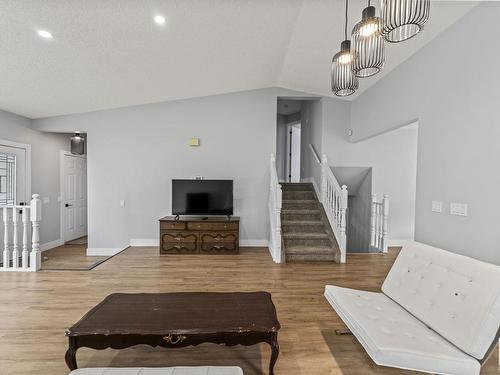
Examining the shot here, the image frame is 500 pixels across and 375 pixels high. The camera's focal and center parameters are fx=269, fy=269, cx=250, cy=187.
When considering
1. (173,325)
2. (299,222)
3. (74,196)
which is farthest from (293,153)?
(173,325)

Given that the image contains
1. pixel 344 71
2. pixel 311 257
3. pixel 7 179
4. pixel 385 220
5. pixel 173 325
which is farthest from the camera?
pixel 385 220

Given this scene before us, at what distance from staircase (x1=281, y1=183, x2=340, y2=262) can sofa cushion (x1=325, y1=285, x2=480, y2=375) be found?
2.37 m

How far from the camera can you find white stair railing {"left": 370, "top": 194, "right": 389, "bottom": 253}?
534cm

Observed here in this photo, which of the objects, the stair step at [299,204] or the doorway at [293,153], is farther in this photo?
the doorway at [293,153]

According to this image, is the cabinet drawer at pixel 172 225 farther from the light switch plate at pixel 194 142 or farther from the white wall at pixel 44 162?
the white wall at pixel 44 162

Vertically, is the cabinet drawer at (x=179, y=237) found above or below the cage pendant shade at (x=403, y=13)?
below

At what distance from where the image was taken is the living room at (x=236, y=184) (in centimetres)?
201

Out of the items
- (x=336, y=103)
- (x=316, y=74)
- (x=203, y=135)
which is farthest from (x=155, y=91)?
(x=336, y=103)

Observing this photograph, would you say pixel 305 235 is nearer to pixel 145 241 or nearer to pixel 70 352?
pixel 145 241

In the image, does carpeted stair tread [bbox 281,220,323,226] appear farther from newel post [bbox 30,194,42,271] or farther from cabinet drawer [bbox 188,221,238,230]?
newel post [bbox 30,194,42,271]

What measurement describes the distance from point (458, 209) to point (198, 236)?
398 centimetres

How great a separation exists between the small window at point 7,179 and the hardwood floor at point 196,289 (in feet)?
6.26

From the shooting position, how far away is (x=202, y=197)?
5.38 m

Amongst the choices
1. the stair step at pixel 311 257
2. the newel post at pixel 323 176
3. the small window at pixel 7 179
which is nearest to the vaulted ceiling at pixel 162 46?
the small window at pixel 7 179
